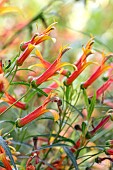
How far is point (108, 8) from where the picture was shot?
2254 millimetres

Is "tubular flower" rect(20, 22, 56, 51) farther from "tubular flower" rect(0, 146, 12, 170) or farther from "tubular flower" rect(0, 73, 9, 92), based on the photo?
"tubular flower" rect(0, 146, 12, 170)

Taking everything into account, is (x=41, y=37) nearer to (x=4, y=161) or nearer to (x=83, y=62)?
(x=83, y=62)

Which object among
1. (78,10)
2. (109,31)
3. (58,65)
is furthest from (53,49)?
(58,65)

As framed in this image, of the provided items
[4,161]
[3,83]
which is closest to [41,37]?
[3,83]

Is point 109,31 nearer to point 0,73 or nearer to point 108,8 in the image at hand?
point 108,8

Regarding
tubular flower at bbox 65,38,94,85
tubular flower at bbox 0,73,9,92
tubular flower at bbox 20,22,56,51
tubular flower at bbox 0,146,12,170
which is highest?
tubular flower at bbox 20,22,56,51

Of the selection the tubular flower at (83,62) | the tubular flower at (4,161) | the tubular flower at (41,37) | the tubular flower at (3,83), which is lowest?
the tubular flower at (4,161)

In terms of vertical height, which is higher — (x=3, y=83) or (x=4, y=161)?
(x=3, y=83)

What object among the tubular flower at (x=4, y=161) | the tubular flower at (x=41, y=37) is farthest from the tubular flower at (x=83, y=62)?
the tubular flower at (x=4, y=161)

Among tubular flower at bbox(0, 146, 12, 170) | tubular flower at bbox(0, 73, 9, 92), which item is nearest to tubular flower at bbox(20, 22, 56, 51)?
tubular flower at bbox(0, 73, 9, 92)

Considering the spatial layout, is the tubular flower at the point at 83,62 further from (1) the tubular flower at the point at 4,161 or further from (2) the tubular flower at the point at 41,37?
(1) the tubular flower at the point at 4,161

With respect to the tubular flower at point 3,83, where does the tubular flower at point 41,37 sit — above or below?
above

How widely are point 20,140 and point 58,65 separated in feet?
0.68

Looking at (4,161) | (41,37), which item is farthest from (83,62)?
(4,161)
